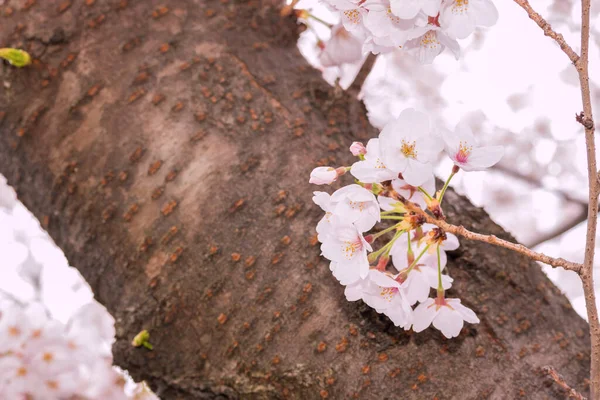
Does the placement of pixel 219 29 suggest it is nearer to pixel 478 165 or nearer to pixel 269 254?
pixel 269 254

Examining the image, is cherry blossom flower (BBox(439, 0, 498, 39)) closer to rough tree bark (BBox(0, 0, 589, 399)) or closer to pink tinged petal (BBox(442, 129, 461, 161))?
pink tinged petal (BBox(442, 129, 461, 161))

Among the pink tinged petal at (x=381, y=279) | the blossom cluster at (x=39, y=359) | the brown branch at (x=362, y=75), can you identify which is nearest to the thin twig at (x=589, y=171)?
the pink tinged petal at (x=381, y=279)

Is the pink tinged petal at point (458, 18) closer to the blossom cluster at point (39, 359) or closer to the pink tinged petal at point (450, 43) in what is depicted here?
the pink tinged petal at point (450, 43)

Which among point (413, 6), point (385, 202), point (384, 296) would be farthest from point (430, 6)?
point (384, 296)

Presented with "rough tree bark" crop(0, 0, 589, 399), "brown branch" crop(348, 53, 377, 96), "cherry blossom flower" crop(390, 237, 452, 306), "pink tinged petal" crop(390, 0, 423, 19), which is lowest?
"rough tree bark" crop(0, 0, 589, 399)

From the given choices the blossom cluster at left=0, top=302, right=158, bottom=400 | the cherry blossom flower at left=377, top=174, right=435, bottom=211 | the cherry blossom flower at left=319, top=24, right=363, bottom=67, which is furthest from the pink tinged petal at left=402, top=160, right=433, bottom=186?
the blossom cluster at left=0, top=302, right=158, bottom=400
